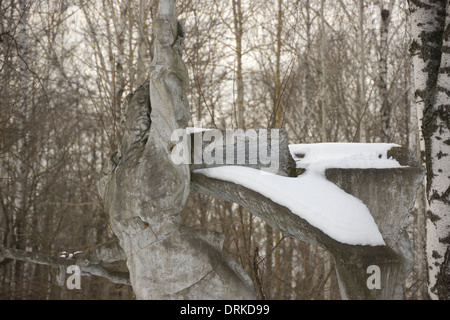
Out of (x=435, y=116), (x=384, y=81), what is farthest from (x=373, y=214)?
(x=384, y=81)

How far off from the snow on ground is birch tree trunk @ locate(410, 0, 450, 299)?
0.72 meters

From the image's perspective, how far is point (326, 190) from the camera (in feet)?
8.42

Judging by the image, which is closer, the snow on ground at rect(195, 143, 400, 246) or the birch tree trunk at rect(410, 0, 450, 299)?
the snow on ground at rect(195, 143, 400, 246)

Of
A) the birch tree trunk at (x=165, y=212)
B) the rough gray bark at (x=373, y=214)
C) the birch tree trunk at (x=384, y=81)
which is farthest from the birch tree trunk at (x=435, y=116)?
the birch tree trunk at (x=384, y=81)

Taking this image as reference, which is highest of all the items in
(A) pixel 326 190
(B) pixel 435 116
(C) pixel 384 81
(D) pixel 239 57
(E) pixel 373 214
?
(D) pixel 239 57

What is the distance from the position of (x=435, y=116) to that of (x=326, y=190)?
129 cm

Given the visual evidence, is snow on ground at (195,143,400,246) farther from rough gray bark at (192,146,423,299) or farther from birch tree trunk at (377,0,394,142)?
birch tree trunk at (377,0,394,142)

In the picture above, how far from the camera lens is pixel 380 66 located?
6.64 metres

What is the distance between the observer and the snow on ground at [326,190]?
7.87 feet

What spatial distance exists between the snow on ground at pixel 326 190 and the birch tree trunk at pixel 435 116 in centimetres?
72

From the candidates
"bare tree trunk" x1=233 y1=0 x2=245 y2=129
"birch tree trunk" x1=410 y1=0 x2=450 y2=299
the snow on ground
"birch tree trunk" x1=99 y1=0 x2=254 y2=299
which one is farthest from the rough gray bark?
"bare tree trunk" x1=233 y1=0 x2=245 y2=129

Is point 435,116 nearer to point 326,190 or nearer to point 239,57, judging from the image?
point 326,190

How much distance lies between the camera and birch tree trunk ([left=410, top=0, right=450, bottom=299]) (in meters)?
3.26
